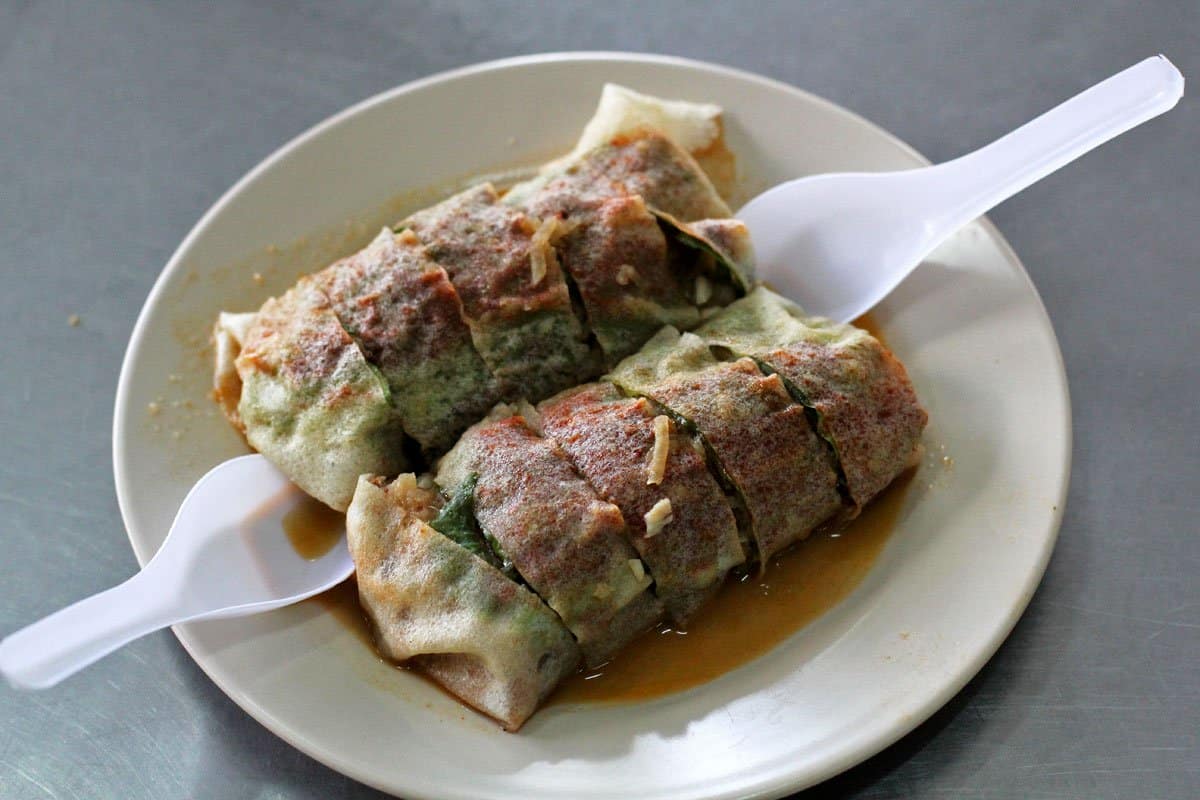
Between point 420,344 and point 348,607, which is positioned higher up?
point 420,344

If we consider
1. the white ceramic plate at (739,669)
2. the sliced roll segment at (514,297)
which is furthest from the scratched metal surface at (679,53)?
the sliced roll segment at (514,297)

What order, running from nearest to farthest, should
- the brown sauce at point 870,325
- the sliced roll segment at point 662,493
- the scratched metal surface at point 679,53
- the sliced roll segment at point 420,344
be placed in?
the sliced roll segment at point 662,493 → the scratched metal surface at point 679,53 → the sliced roll segment at point 420,344 → the brown sauce at point 870,325

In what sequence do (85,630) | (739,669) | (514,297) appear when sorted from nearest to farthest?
(85,630) < (739,669) < (514,297)

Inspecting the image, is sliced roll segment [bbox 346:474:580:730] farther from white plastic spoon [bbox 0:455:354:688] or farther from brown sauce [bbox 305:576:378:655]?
white plastic spoon [bbox 0:455:354:688]

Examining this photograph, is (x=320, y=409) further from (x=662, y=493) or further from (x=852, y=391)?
(x=852, y=391)

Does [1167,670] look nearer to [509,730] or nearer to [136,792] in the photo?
[509,730]

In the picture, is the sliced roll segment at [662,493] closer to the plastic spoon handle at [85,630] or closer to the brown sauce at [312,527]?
the brown sauce at [312,527]

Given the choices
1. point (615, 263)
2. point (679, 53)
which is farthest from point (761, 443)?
point (679, 53)

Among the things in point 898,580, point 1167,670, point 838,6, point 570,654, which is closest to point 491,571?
point 570,654
